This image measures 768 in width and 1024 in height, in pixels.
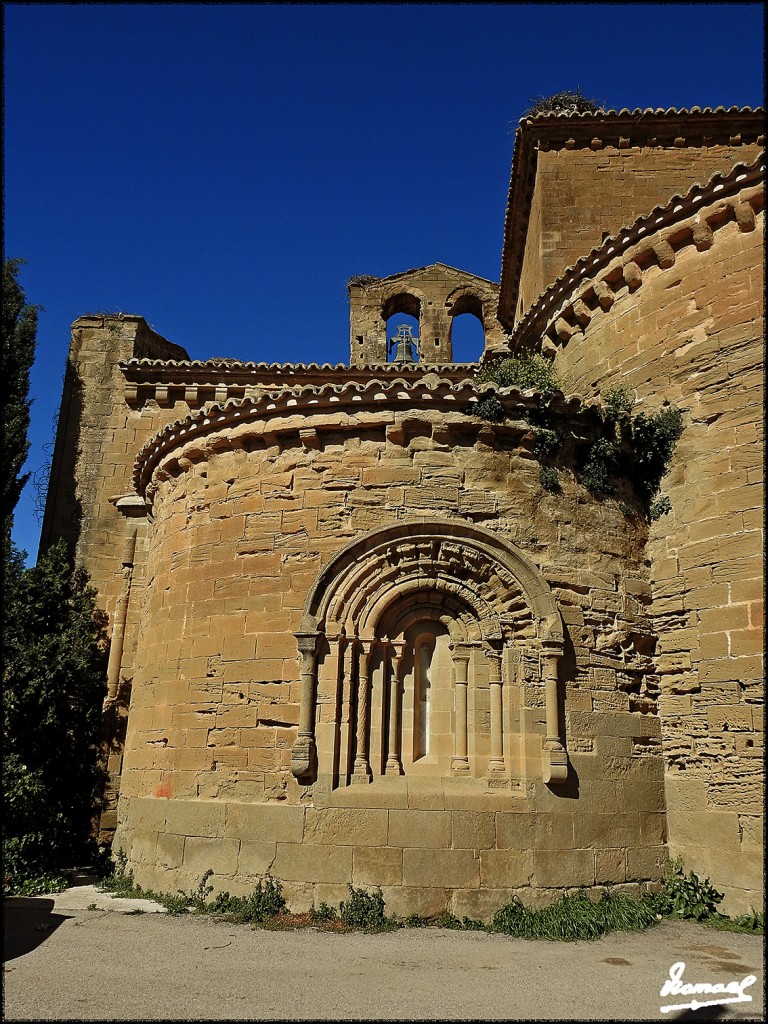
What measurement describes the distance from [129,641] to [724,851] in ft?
29.4

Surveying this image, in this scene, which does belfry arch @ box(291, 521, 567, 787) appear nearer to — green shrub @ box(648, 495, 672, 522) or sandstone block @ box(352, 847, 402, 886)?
sandstone block @ box(352, 847, 402, 886)

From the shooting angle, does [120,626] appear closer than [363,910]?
No

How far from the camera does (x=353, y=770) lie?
26.2 ft

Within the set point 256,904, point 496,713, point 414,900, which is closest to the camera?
point 414,900

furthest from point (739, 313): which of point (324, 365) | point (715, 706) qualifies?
point (324, 365)

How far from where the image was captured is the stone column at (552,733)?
26.1ft

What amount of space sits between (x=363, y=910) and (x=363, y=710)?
1877 millimetres

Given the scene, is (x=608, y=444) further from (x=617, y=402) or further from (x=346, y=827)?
(x=346, y=827)

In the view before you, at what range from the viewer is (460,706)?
8.36 m

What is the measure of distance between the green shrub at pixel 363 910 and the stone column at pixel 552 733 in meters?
2.06

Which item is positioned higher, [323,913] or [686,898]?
[686,898]

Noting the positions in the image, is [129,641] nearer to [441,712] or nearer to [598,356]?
[441,712]

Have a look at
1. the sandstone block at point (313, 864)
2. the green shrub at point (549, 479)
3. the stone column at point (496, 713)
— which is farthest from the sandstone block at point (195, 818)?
the green shrub at point (549, 479)

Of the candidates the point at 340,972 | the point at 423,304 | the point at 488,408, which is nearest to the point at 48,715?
the point at 340,972
